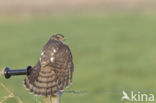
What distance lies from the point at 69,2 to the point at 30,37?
1772 centimetres

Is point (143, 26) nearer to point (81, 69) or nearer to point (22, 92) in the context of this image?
point (81, 69)

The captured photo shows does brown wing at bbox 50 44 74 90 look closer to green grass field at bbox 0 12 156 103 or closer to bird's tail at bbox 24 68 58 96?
bird's tail at bbox 24 68 58 96

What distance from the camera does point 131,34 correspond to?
23734 mm

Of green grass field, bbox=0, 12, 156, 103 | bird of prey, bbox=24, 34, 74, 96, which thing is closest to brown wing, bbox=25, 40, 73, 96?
bird of prey, bbox=24, 34, 74, 96

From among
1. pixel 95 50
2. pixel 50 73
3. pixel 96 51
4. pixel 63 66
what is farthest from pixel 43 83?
pixel 95 50

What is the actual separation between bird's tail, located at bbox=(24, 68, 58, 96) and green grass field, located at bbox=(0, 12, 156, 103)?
1.38 feet

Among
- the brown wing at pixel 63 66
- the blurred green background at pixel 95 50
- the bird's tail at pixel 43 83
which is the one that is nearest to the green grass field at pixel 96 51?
the blurred green background at pixel 95 50

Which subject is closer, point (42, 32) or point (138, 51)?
point (138, 51)

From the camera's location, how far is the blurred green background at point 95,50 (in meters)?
12.3

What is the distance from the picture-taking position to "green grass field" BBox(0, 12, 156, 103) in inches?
486

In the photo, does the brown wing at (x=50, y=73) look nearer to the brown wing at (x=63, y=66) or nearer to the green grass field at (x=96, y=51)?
the brown wing at (x=63, y=66)

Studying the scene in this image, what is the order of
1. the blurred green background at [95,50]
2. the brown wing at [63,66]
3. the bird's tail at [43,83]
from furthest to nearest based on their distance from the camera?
the blurred green background at [95,50] → the brown wing at [63,66] → the bird's tail at [43,83]

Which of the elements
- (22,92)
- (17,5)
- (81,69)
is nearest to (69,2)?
(17,5)

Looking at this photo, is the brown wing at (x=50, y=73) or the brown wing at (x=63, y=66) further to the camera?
the brown wing at (x=63, y=66)
